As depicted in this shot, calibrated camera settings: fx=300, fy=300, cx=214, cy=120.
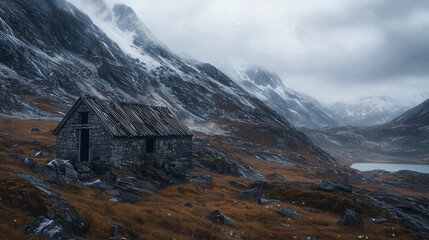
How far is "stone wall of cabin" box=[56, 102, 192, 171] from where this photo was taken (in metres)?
26.6

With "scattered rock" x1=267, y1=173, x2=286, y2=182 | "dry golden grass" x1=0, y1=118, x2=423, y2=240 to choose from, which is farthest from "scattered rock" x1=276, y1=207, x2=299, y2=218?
"scattered rock" x1=267, y1=173, x2=286, y2=182

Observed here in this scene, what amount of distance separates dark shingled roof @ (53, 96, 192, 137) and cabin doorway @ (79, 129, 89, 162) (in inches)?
86.6

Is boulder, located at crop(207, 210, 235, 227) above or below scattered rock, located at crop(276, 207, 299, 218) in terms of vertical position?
above

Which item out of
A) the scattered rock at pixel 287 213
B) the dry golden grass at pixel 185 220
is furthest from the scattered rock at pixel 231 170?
the scattered rock at pixel 287 213

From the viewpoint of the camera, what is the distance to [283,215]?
20703 millimetres

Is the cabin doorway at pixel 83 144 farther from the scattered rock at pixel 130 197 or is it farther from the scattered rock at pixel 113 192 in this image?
the scattered rock at pixel 130 197

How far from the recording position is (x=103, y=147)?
2677 cm

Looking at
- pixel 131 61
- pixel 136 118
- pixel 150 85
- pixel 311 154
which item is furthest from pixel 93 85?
pixel 136 118

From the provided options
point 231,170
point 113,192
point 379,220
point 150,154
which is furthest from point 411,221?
point 231,170

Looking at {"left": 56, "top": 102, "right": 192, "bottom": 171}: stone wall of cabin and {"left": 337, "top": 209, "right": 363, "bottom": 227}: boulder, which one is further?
{"left": 56, "top": 102, "right": 192, "bottom": 171}: stone wall of cabin

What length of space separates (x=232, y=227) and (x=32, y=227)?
9.76m

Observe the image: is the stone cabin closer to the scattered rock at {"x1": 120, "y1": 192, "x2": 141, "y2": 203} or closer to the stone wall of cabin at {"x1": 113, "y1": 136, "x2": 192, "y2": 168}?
the stone wall of cabin at {"x1": 113, "y1": 136, "x2": 192, "y2": 168}

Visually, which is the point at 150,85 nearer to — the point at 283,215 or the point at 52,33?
the point at 52,33

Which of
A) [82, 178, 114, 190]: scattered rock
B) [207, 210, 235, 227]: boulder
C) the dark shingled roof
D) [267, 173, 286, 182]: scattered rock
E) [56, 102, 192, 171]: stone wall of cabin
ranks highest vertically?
the dark shingled roof
